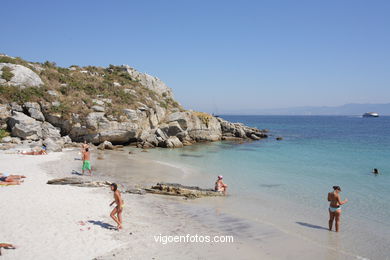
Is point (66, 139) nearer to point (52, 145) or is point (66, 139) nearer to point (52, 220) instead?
point (52, 145)

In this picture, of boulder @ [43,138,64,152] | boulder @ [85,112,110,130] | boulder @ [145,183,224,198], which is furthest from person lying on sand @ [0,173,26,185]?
boulder @ [85,112,110,130]

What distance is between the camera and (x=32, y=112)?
27.8m

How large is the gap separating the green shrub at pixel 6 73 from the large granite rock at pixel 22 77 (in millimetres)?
253

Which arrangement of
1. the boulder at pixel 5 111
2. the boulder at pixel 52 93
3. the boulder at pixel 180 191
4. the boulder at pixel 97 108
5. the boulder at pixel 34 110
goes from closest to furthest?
the boulder at pixel 180 191, the boulder at pixel 5 111, the boulder at pixel 34 110, the boulder at pixel 52 93, the boulder at pixel 97 108

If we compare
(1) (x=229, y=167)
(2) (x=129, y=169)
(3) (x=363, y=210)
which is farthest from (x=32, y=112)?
(3) (x=363, y=210)

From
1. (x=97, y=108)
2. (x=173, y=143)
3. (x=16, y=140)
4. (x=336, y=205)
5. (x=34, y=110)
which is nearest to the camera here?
(x=336, y=205)

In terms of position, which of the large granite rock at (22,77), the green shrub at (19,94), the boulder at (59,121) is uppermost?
the large granite rock at (22,77)

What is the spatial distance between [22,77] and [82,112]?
7.70 m

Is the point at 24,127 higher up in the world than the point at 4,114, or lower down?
lower down

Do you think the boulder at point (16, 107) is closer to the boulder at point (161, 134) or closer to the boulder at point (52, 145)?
the boulder at point (52, 145)

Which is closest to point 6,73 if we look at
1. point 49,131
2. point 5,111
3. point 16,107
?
point 16,107

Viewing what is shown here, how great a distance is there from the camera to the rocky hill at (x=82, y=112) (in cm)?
2711

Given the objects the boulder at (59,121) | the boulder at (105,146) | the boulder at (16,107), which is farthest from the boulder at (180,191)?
the boulder at (16,107)

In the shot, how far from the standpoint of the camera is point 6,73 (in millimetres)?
29844
